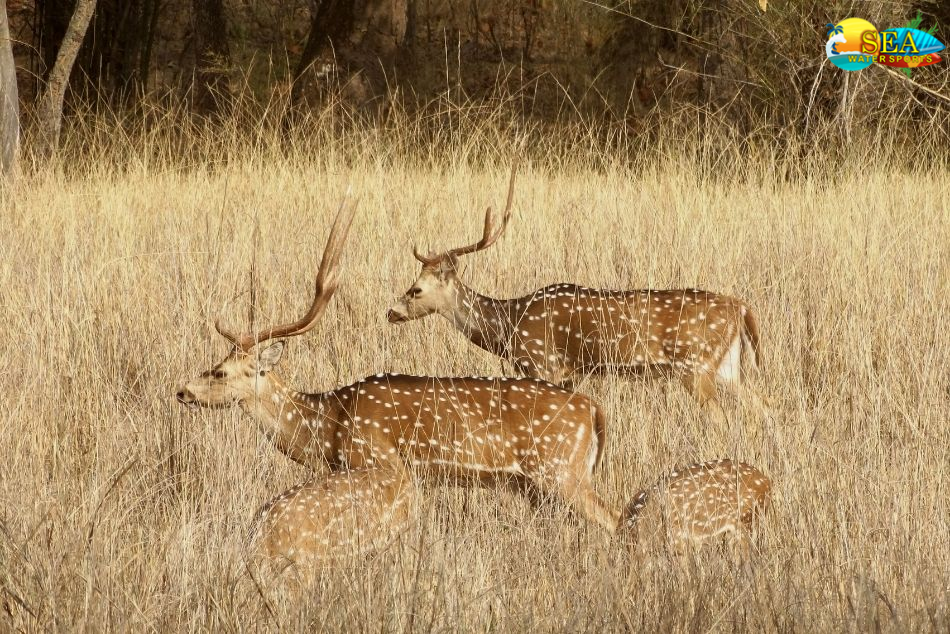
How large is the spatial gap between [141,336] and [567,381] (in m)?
1.53

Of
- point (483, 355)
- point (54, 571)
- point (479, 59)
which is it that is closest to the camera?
point (54, 571)

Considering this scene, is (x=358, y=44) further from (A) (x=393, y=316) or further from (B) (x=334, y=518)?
(B) (x=334, y=518)

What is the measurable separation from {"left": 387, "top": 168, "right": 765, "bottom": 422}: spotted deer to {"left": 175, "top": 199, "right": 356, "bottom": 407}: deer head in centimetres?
95

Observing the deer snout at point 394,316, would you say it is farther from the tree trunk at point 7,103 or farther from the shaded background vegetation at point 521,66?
the tree trunk at point 7,103

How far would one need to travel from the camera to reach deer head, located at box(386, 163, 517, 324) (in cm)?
456

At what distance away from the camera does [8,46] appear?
782cm

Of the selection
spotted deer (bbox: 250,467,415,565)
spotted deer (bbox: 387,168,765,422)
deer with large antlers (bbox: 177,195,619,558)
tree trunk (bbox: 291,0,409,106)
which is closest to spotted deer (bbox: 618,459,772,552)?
deer with large antlers (bbox: 177,195,619,558)

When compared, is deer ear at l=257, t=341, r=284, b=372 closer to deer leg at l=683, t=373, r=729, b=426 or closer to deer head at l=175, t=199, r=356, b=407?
deer head at l=175, t=199, r=356, b=407

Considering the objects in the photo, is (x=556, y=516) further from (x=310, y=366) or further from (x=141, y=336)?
(x=141, y=336)

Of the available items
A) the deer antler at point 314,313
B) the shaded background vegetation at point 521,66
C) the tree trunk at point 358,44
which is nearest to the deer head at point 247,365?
the deer antler at point 314,313

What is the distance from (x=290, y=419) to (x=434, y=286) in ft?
3.81

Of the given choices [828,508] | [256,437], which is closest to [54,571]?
[256,437]

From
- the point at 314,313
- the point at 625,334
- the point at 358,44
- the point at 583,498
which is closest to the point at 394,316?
the point at 625,334

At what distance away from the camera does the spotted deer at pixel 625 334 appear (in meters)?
4.26
